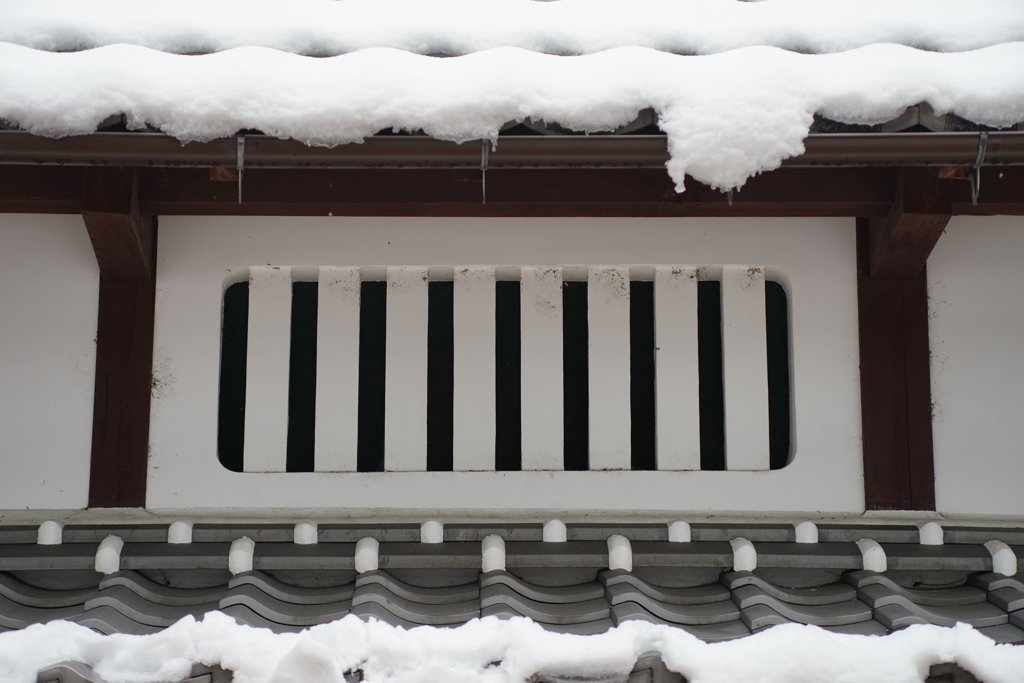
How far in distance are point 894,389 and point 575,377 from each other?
1.41 meters

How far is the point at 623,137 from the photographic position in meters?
2.23

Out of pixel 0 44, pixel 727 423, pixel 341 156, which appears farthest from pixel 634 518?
pixel 0 44

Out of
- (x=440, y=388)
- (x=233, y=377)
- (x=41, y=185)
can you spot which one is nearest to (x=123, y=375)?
(x=233, y=377)

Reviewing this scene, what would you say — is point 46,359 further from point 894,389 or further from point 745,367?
point 894,389

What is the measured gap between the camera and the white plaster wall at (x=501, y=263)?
10.1 feet

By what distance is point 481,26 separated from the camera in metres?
2.60

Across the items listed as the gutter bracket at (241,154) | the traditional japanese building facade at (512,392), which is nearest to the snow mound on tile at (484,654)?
the traditional japanese building facade at (512,392)

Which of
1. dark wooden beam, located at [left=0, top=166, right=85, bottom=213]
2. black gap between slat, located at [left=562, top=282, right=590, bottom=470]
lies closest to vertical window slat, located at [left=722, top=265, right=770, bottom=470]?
black gap between slat, located at [left=562, top=282, right=590, bottom=470]

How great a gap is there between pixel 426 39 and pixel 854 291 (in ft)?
7.04

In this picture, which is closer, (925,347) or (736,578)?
(736,578)

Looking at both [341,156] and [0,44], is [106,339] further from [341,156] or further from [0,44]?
[341,156]

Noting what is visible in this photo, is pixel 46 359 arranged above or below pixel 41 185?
below

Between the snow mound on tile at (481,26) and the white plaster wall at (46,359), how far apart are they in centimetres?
97

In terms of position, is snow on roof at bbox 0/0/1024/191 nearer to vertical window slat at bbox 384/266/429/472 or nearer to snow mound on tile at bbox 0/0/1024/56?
snow mound on tile at bbox 0/0/1024/56
